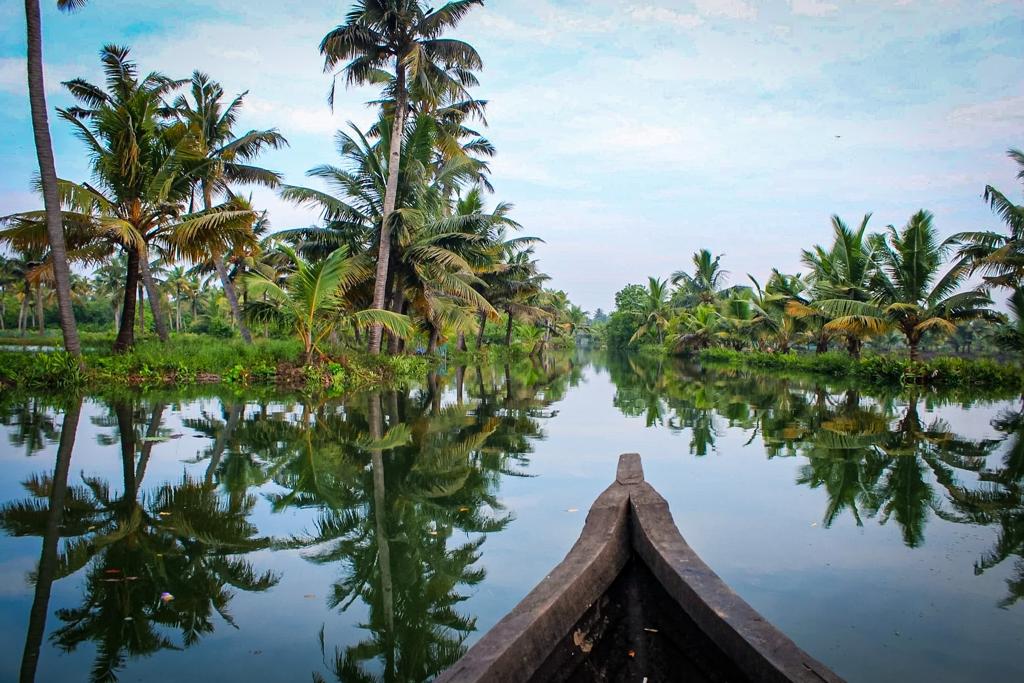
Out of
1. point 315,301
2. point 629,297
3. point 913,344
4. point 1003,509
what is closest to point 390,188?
point 315,301

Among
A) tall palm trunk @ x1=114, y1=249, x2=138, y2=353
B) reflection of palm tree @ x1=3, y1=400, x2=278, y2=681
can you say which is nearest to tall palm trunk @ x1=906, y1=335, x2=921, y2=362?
reflection of palm tree @ x1=3, y1=400, x2=278, y2=681

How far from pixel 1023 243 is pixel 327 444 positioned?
51.2ft

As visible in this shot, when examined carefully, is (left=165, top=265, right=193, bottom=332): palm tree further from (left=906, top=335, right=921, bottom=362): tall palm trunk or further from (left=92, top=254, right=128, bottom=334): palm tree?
(left=906, top=335, right=921, bottom=362): tall palm trunk

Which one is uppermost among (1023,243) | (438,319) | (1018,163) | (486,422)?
(1018,163)

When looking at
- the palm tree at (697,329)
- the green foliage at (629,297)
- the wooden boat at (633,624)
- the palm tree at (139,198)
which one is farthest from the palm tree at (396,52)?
the green foliage at (629,297)

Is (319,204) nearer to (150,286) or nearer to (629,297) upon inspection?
(150,286)

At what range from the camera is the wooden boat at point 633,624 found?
187 cm

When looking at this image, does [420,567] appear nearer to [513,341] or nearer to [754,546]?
[754,546]

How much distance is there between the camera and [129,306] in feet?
40.9

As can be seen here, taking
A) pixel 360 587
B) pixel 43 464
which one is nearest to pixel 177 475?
pixel 43 464

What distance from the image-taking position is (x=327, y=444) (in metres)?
6.77

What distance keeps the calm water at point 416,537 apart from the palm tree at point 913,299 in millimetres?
9043

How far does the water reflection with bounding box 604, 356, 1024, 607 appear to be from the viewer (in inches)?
183

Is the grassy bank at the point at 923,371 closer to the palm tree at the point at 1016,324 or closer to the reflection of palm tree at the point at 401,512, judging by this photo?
the palm tree at the point at 1016,324
